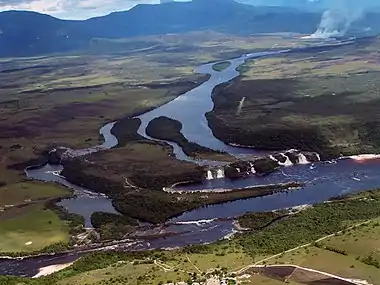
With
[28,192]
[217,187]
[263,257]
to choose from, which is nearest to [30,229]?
[28,192]

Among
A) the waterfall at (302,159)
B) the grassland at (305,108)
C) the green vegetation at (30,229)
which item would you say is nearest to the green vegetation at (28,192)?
the green vegetation at (30,229)

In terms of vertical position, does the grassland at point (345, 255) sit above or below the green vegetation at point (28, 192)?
above

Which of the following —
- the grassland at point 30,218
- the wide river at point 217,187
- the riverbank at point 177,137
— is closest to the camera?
the wide river at point 217,187

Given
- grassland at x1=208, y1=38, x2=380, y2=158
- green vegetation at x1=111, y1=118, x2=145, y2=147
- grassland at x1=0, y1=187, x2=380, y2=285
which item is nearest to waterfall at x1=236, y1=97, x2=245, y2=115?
grassland at x1=208, y1=38, x2=380, y2=158

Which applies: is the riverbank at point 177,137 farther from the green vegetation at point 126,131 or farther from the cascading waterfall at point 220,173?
the cascading waterfall at point 220,173

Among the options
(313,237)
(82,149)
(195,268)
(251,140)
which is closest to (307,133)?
(251,140)

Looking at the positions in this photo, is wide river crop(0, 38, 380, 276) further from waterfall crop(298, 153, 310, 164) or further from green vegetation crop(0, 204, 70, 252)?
green vegetation crop(0, 204, 70, 252)
